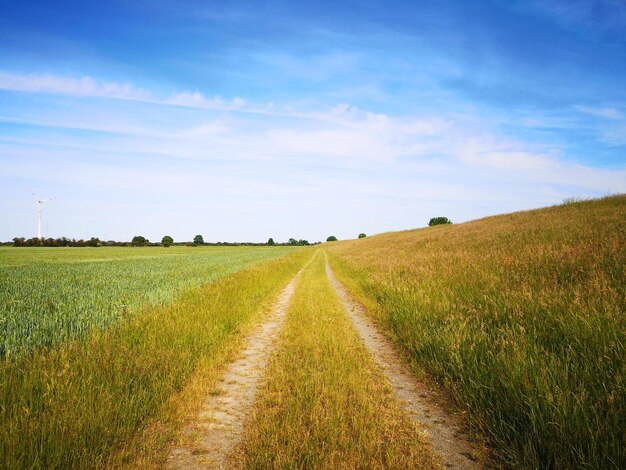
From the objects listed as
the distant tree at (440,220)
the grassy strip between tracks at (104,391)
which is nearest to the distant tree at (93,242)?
the distant tree at (440,220)

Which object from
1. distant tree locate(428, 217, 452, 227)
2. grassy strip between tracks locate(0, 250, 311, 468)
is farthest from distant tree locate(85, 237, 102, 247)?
grassy strip between tracks locate(0, 250, 311, 468)

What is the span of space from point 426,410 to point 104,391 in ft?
14.5

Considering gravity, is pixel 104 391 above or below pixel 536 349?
below

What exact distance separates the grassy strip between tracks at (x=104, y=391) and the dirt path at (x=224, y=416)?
285mm

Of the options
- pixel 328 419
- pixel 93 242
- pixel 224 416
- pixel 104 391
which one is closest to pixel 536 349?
pixel 328 419

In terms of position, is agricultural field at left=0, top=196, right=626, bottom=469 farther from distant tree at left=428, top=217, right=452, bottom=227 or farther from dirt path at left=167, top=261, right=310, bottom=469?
distant tree at left=428, top=217, right=452, bottom=227

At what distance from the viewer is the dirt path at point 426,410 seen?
3.47m

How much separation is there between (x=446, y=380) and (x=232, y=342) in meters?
4.73

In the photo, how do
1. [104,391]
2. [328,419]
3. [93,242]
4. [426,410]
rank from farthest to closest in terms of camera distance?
[93,242], [426,410], [104,391], [328,419]

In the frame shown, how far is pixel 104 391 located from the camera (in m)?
4.06

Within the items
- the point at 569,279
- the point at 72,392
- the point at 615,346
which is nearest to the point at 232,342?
the point at 72,392

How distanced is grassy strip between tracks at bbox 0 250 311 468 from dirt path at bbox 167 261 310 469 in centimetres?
29

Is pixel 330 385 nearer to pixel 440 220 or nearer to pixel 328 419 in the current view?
pixel 328 419

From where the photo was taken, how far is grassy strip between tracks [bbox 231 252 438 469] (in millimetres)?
3217
